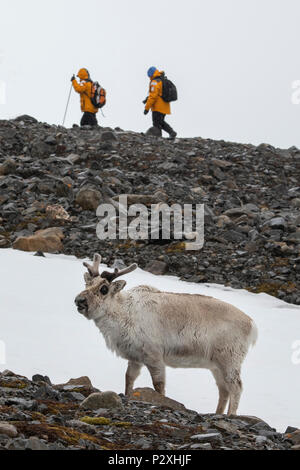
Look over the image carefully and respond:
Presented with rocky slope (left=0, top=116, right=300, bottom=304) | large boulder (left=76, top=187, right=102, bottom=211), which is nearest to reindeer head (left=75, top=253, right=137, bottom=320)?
rocky slope (left=0, top=116, right=300, bottom=304)

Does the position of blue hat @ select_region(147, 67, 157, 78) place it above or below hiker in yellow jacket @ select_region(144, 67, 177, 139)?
above

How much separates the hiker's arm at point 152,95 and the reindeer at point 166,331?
1769 cm

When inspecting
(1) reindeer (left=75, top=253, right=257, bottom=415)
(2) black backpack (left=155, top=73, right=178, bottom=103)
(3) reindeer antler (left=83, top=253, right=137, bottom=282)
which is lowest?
(1) reindeer (left=75, top=253, right=257, bottom=415)

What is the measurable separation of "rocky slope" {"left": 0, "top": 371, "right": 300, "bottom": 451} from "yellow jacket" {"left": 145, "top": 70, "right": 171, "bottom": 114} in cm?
1974

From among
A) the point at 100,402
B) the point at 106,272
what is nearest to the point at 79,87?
the point at 106,272

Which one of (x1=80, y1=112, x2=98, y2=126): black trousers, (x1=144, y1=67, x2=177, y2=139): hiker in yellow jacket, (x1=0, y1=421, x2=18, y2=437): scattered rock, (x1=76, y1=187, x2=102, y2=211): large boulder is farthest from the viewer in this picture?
(x1=80, y1=112, x2=98, y2=126): black trousers

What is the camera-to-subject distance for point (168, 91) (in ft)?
86.4

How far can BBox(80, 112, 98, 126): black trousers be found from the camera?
29562 millimetres

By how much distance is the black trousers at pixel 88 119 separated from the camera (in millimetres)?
29562

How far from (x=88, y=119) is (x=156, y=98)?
13.7 ft

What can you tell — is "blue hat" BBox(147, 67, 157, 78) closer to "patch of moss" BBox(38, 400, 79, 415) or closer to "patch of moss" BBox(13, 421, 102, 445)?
"patch of moss" BBox(38, 400, 79, 415)

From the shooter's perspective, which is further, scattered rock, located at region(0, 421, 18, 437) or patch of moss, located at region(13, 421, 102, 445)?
patch of moss, located at region(13, 421, 102, 445)

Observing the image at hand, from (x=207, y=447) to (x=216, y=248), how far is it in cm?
1330
